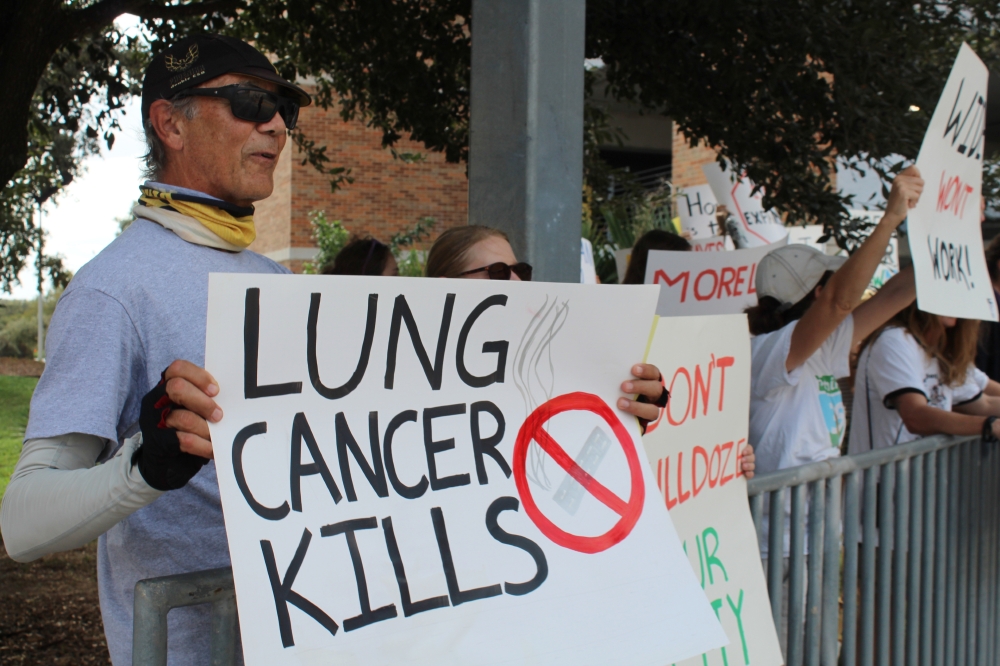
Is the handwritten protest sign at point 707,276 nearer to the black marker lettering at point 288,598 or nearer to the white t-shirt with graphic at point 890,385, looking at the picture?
the white t-shirt with graphic at point 890,385

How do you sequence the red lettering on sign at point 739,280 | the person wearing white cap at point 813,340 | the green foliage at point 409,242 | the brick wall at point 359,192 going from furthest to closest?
1. the brick wall at point 359,192
2. the green foliage at point 409,242
3. the red lettering on sign at point 739,280
4. the person wearing white cap at point 813,340

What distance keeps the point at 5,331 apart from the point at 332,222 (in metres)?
21.3

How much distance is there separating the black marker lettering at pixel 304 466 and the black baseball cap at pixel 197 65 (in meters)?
0.69

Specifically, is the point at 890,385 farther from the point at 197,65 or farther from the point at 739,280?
the point at 197,65

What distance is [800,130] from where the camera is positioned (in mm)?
4562

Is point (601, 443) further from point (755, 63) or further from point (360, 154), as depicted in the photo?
point (360, 154)

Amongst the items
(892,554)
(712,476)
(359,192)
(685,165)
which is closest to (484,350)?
(712,476)

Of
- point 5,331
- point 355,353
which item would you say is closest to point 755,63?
point 355,353

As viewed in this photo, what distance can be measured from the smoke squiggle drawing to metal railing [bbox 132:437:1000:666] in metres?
0.97

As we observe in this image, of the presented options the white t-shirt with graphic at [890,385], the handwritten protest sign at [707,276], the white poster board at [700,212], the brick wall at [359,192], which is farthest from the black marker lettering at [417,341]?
the brick wall at [359,192]

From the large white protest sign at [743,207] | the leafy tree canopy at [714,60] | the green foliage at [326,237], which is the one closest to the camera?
the leafy tree canopy at [714,60]

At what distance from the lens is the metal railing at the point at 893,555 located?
95.0 inches

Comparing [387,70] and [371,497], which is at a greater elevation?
[387,70]

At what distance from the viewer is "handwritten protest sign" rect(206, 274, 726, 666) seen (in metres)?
1.19
